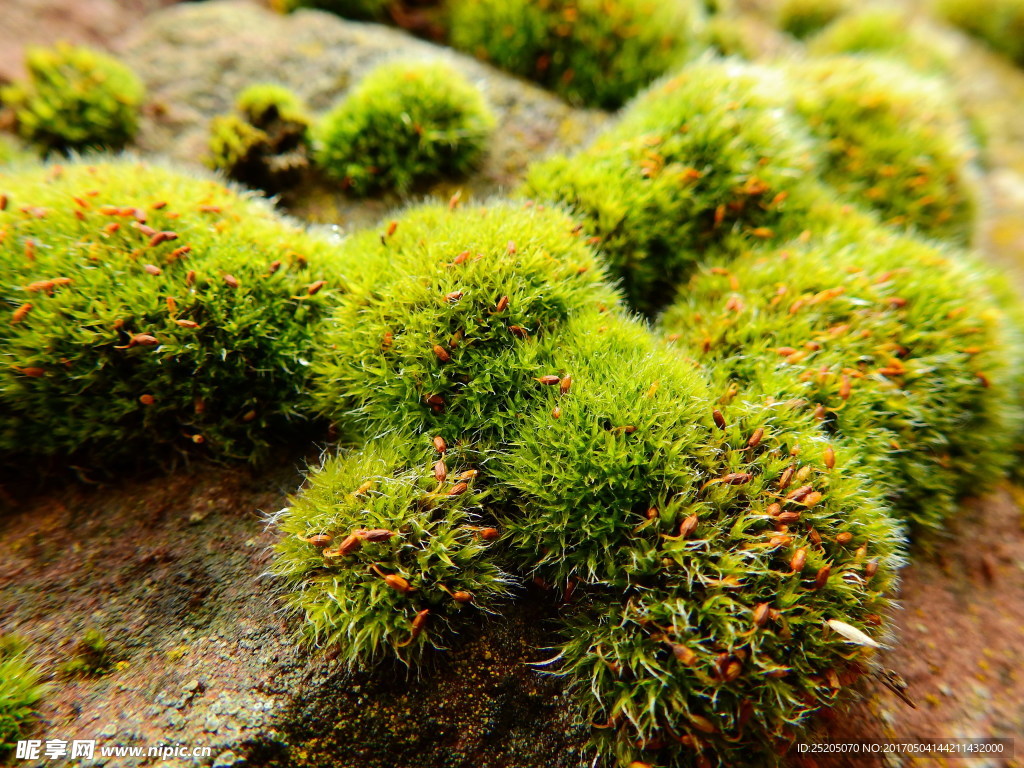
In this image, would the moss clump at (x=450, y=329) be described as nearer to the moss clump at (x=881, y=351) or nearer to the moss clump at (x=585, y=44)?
the moss clump at (x=881, y=351)

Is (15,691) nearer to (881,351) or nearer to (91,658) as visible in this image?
(91,658)

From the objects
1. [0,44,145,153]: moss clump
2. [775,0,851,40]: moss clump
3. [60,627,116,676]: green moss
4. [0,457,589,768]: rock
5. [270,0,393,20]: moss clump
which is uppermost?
[775,0,851,40]: moss clump

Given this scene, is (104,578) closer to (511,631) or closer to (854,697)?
(511,631)

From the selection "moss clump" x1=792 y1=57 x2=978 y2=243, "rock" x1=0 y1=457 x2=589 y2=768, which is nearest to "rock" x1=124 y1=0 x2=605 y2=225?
"moss clump" x1=792 y1=57 x2=978 y2=243

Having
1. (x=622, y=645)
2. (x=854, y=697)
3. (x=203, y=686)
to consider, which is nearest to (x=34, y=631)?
(x=203, y=686)

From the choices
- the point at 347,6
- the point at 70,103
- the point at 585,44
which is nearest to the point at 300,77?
the point at 347,6

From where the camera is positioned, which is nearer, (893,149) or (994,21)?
(893,149)

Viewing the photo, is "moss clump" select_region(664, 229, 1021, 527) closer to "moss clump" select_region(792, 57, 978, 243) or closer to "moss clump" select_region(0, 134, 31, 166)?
"moss clump" select_region(792, 57, 978, 243)
